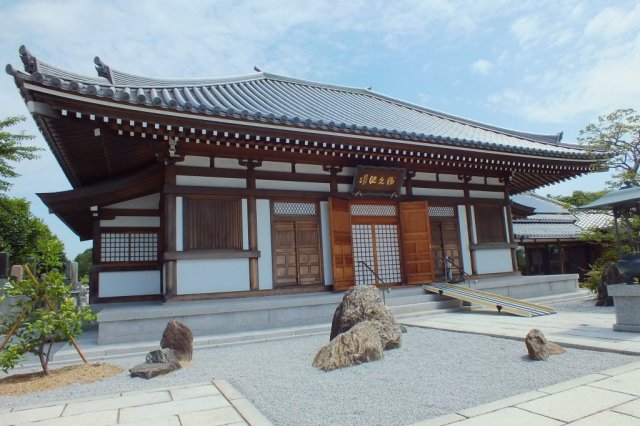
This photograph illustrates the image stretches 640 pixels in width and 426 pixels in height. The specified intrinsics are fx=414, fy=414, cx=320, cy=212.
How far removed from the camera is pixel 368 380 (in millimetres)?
4148

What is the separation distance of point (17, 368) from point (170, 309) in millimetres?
2120

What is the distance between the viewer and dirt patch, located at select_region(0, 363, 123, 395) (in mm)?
4504

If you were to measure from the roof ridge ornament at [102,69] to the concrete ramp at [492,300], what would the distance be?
8370mm

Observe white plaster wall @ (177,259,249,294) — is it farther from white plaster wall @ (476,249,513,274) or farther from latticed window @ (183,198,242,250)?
white plaster wall @ (476,249,513,274)

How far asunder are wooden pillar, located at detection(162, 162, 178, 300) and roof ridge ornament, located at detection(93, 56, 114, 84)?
2548mm

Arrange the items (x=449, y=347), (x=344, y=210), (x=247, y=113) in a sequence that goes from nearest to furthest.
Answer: (x=449, y=347), (x=247, y=113), (x=344, y=210)

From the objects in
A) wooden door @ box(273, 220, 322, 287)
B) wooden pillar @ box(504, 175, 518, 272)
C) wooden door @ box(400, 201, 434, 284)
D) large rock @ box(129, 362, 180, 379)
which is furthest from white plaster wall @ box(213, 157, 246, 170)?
wooden pillar @ box(504, 175, 518, 272)

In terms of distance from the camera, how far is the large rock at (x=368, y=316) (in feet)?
18.5

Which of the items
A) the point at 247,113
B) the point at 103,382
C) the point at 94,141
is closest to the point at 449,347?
the point at 103,382

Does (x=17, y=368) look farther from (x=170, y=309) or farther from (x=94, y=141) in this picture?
(x=94, y=141)

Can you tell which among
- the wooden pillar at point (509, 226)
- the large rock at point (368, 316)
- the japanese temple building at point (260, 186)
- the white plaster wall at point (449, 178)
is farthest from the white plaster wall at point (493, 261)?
the large rock at point (368, 316)

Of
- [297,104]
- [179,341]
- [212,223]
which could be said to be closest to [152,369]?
[179,341]

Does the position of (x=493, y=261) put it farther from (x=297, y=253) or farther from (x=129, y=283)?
(x=129, y=283)

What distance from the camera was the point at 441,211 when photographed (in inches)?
425
